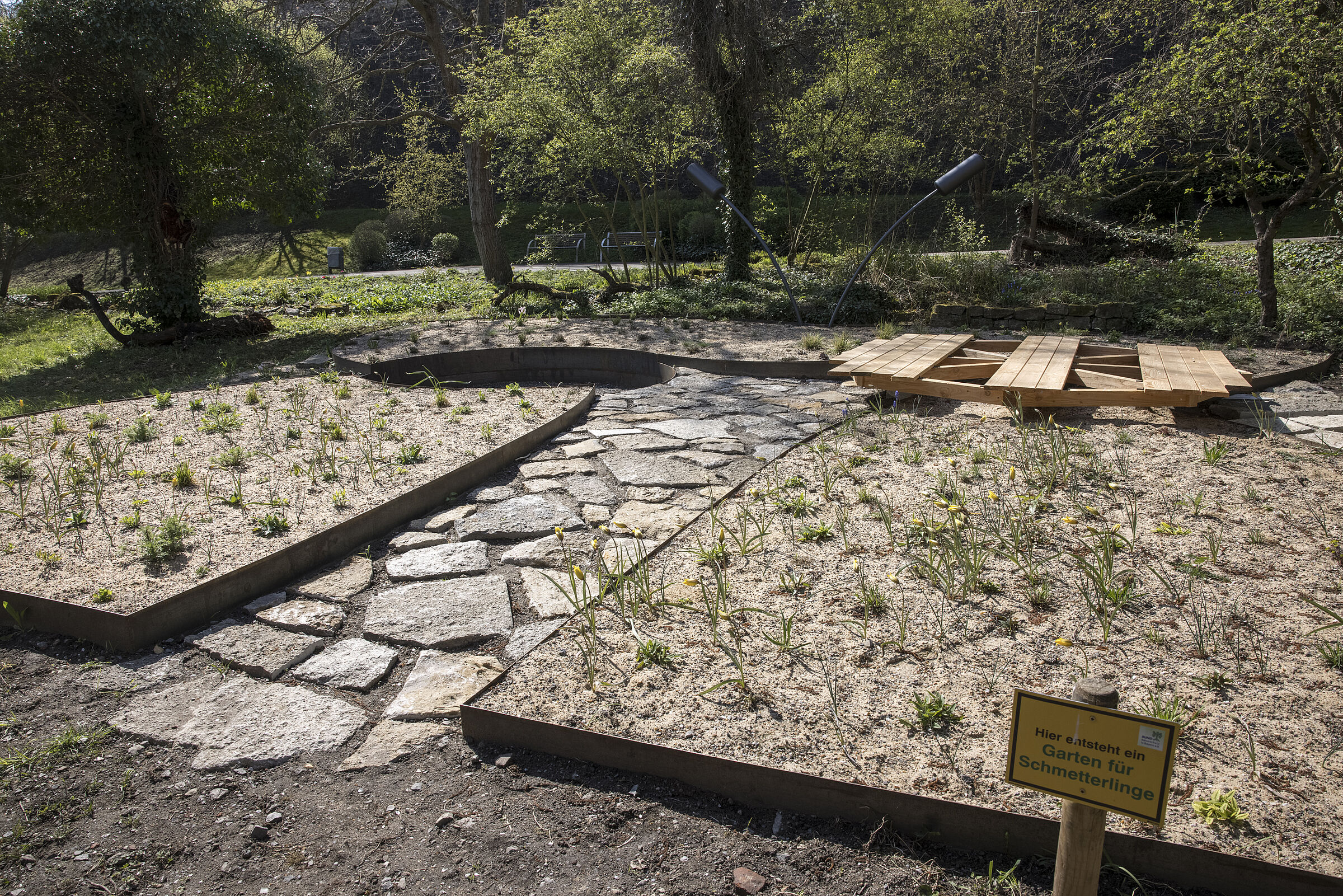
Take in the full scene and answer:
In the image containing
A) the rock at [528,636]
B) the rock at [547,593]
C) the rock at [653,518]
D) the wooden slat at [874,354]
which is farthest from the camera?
the wooden slat at [874,354]

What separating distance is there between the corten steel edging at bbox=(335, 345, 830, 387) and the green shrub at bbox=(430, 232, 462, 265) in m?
14.3

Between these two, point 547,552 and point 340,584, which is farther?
point 547,552

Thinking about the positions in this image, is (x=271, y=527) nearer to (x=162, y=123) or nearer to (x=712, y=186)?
(x=712, y=186)

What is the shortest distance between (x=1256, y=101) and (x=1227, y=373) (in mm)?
3358

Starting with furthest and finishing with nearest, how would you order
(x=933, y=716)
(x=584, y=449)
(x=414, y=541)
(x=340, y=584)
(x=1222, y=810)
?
(x=584, y=449), (x=414, y=541), (x=340, y=584), (x=933, y=716), (x=1222, y=810)

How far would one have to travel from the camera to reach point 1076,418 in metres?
5.17

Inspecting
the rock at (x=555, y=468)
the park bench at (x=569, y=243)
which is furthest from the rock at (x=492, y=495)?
the park bench at (x=569, y=243)

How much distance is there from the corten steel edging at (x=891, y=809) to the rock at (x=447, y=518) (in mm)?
1771

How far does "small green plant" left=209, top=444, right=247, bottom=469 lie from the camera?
15.7 ft

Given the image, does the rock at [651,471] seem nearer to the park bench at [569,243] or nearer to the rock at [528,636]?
the rock at [528,636]

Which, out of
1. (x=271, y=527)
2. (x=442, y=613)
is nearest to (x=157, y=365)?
(x=271, y=527)

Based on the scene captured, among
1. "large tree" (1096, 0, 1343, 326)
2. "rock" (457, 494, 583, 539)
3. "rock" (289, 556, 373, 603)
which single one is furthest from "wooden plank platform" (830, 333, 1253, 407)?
"rock" (289, 556, 373, 603)

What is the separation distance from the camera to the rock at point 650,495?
437 centimetres

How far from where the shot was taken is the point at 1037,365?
5164 millimetres
